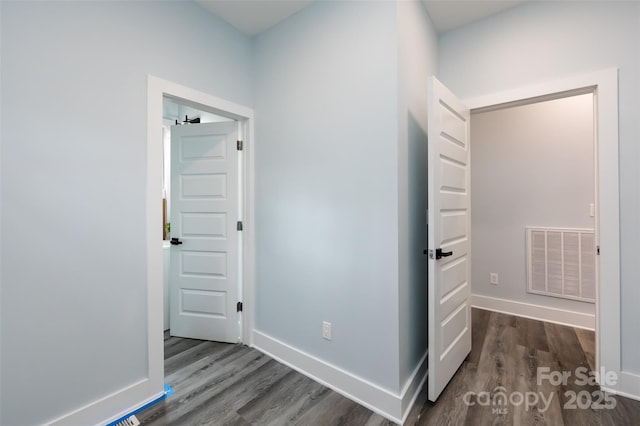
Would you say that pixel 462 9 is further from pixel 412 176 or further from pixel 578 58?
pixel 412 176

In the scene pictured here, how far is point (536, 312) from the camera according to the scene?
3057mm

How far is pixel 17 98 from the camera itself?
137 centimetres

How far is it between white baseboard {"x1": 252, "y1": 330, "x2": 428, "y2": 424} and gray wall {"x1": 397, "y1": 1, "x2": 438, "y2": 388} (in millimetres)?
86

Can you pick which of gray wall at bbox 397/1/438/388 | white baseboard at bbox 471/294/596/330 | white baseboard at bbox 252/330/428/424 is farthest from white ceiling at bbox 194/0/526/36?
white baseboard at bbox 471/294/596/330

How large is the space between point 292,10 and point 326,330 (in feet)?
7.89

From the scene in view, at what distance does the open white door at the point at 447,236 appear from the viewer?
173 centimetres

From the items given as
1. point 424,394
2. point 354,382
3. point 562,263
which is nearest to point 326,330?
point 354,382

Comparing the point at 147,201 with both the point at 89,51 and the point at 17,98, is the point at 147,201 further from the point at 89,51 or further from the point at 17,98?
the point at 89,51

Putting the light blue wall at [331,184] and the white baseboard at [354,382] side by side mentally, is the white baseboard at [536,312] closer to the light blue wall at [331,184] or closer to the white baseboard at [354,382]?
the white baseboard at [354,382]

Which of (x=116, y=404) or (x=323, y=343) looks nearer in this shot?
(x=116, y=404)

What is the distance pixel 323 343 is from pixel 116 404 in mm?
1300

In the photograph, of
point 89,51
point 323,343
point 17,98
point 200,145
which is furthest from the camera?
point 200,145

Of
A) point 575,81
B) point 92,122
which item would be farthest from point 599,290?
point 92,122

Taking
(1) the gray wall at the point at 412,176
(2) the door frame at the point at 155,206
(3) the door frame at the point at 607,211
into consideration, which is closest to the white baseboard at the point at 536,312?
(3) the door frame at the point at 607,211
